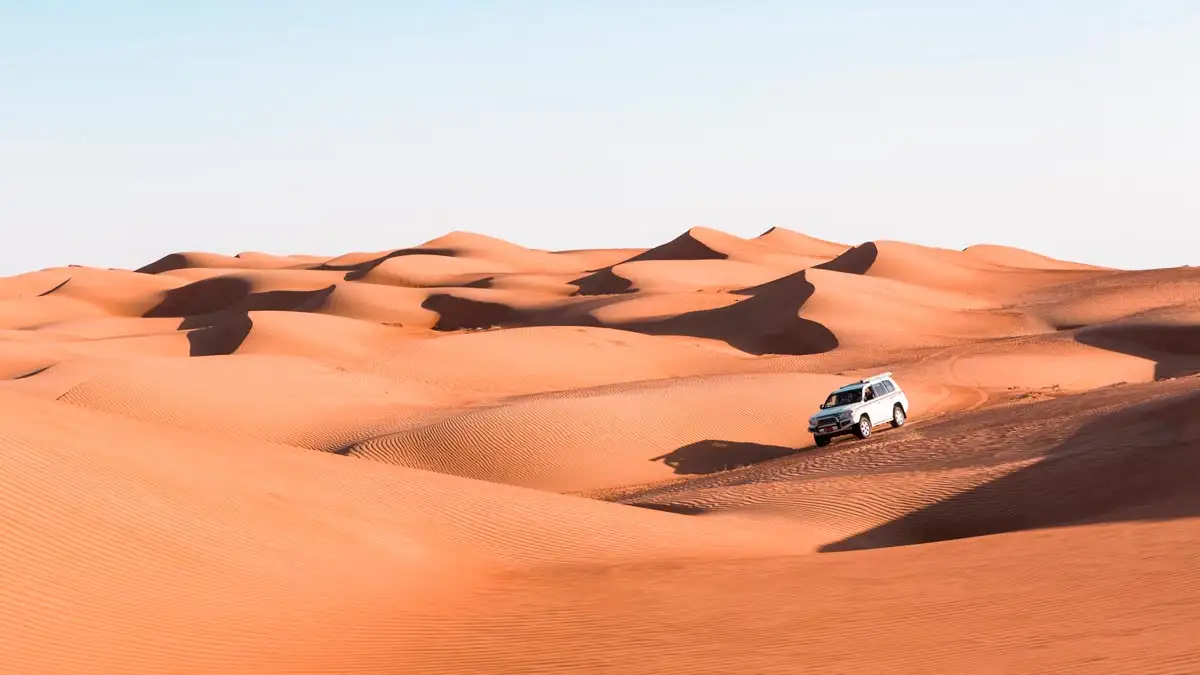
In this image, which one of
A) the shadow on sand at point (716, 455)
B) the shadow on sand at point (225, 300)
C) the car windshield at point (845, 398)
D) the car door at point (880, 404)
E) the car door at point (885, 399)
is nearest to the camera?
the car windshield at point (845, 398)

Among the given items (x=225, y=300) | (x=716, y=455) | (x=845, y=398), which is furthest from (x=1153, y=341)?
(x=225, y=300)

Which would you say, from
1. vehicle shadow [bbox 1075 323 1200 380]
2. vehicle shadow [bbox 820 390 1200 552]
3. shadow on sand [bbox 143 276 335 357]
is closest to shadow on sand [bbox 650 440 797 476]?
vehicle shadow [bbox 820 390 1200 552]

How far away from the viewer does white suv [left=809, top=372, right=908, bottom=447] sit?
27.6m

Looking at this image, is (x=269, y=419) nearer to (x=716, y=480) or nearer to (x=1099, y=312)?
(x=716, y=480)

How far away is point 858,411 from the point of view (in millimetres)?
27625

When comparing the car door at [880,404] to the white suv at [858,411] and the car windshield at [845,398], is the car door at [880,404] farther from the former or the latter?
the car windshield at [845,398]

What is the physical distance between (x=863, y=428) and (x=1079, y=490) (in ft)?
28.2

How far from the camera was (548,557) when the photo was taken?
15.9 m

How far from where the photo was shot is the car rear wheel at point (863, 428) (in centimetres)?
2755

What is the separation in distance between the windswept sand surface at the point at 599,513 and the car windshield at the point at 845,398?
128 cm

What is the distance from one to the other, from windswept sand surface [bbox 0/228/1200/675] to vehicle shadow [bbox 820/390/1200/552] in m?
0.06

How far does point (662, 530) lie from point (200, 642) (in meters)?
7.74

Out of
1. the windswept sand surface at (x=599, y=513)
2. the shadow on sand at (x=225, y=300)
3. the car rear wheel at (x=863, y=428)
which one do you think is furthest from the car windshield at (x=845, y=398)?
the shadow on sand at (x=225, y=300)

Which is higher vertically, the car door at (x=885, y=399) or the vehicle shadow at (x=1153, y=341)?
the vehicle shadow at (x=1153, y=341)
